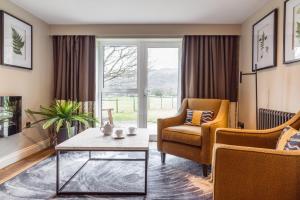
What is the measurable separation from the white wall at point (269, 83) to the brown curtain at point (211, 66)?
0.15m

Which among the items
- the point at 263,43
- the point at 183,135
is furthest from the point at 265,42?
the point at 183,135

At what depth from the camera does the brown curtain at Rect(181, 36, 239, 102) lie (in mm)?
4055

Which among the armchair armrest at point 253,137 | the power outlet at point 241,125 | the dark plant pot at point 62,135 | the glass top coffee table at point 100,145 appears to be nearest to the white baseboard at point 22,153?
the dark plant pot at point 62,135

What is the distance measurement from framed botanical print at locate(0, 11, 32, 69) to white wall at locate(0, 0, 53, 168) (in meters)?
0.09

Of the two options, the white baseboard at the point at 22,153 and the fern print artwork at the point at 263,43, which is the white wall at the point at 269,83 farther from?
the white baseboard at the point at 22,153

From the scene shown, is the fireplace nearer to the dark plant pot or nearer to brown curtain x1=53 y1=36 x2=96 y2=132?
the dark plant pot

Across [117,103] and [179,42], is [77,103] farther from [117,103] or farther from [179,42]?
[179,42]

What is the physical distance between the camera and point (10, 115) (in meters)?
3.06

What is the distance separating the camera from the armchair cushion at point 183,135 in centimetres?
280

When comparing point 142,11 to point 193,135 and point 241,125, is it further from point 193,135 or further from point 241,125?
point 241,125

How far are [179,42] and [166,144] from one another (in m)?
2.05

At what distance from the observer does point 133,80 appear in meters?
4.52

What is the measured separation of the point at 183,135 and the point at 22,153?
2213 millimetres

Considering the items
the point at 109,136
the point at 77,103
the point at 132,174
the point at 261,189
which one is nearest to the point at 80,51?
the point at 77,103
